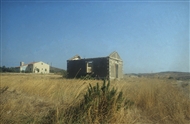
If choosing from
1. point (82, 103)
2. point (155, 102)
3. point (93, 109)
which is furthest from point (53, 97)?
point (155, 102)

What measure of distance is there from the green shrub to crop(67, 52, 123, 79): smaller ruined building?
10.6m

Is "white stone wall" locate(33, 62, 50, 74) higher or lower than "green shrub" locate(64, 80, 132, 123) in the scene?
higher

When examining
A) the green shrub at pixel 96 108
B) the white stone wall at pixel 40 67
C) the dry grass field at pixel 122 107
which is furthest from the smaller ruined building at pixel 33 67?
the green shrub at pixel 96 108

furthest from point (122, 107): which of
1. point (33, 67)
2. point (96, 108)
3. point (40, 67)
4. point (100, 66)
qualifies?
point (40, 67)

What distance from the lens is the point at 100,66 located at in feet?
52.2

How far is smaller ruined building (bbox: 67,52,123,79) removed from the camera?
50.8 feet

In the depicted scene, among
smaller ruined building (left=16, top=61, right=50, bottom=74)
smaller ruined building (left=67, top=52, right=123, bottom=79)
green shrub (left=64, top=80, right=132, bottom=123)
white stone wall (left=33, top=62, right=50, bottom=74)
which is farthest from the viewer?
white stone wall (left=33, top=62, right=50, bottom=74)

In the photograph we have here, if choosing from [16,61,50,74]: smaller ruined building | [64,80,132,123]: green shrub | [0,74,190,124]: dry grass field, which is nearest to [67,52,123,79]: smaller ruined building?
[0,74,190,124]: dry grass field

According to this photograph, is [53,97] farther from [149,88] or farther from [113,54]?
[113,54]

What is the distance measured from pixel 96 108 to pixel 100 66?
1283 cm

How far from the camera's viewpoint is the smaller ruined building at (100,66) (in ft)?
50.8

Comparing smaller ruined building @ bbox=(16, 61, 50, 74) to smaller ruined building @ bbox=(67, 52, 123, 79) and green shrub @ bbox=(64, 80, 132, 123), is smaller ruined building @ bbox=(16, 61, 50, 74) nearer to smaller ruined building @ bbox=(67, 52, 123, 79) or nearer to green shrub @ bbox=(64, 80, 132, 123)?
smaller ruined building @ bbox=(67, 52, 123, 79)

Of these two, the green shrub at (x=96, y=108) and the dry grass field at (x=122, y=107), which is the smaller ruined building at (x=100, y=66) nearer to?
the dry grass field at (x=122, y=107)

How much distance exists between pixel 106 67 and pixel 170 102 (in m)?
11.0
